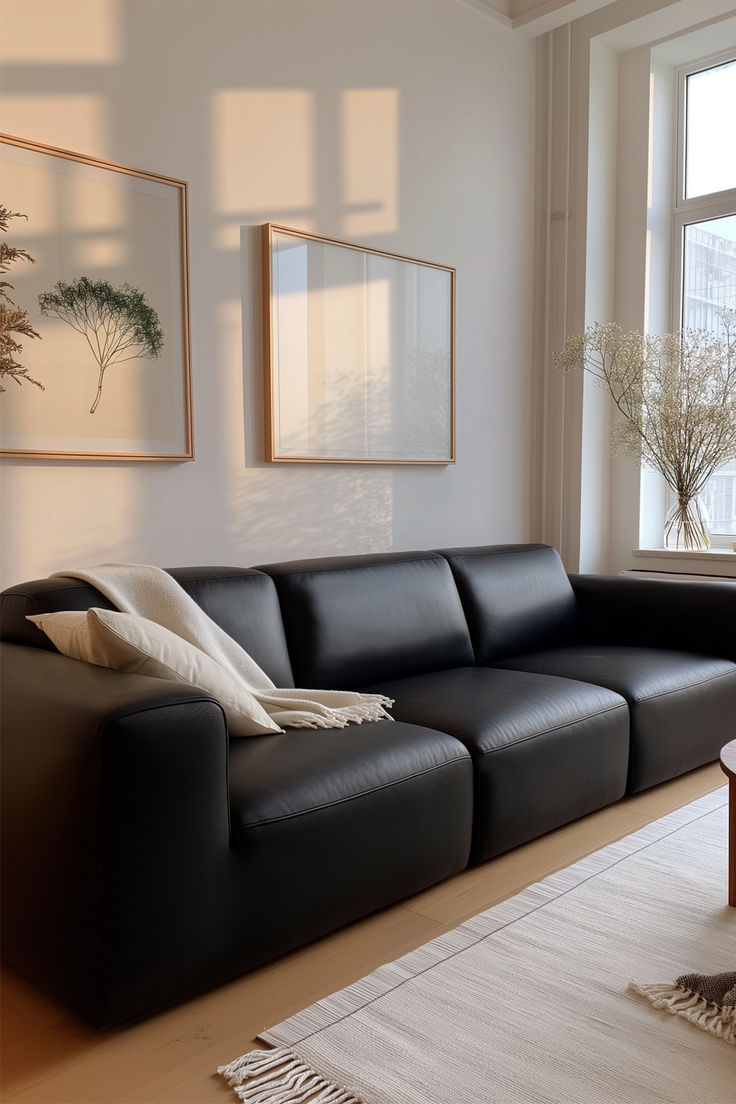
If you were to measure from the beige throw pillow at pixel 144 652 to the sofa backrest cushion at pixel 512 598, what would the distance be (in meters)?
1.26

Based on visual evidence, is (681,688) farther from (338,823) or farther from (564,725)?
(338,823)

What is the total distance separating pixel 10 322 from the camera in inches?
→ 103

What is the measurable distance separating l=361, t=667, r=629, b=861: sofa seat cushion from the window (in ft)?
7.31

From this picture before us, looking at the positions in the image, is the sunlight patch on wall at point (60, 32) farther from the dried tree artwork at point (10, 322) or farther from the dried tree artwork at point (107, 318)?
the dried tree artwork at point (107, 318)

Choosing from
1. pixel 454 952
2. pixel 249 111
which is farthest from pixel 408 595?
pixel 249 111

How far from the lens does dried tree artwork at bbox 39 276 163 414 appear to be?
107 inches

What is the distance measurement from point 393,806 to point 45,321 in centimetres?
170

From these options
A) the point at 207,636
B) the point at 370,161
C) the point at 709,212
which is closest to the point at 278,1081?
the point at 207,636

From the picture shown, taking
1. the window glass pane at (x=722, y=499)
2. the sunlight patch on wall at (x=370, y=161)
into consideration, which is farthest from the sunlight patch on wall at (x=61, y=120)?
the window glass pane at (x=722, y=499)

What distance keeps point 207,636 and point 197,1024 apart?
0.84 m

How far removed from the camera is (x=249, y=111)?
3.24 metres

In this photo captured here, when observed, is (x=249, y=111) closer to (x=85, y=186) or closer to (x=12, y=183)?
(x=85, y=186)

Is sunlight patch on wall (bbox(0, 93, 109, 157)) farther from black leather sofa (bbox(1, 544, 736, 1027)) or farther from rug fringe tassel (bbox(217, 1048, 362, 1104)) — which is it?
rug fringe tassel (bbox(217, 1048, 362, 1104))

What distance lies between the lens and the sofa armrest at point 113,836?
59.9 inches
